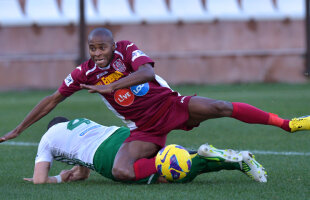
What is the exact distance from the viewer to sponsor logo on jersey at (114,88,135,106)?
242 inches

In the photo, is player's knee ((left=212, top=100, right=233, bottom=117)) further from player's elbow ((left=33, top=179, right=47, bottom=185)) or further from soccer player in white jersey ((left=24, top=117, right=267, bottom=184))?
player's elbow ((left=33, top=179, right=47, bottom=185))

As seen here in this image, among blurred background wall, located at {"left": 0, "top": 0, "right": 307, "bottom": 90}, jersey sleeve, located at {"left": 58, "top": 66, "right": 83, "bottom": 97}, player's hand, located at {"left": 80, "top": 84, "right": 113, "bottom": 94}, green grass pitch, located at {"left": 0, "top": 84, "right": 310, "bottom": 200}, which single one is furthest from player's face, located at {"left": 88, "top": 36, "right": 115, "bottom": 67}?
blurred background wall, located at {"left": 0, "top": 0, "right": 307, "bottom": 90}

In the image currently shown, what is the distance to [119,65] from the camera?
6113 millimetres

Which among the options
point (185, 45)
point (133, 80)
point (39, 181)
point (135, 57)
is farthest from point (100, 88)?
point (185, 45)

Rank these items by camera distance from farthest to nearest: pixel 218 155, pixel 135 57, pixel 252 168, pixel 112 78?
pixel 112 78, pixel 135 57, pixel 252 168, pixel 218 155

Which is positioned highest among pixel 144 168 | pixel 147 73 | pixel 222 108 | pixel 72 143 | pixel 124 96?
pixel 147 73

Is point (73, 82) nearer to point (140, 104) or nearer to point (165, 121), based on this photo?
point (140, 104)

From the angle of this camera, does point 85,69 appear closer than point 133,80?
No

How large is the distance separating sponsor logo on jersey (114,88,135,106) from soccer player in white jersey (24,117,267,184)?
287 mm

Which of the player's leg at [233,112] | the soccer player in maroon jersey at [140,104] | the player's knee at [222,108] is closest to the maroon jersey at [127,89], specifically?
the soccer player in maroon jersey at [140,104]

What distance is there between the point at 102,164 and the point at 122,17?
1851 cm

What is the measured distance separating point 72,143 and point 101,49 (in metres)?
0.85

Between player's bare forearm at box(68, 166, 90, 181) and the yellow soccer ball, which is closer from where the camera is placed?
the yellow soccer ball

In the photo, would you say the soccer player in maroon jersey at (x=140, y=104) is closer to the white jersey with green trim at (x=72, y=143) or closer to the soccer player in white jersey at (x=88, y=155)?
the soccer player in white jersey at (x=88, y=155)
